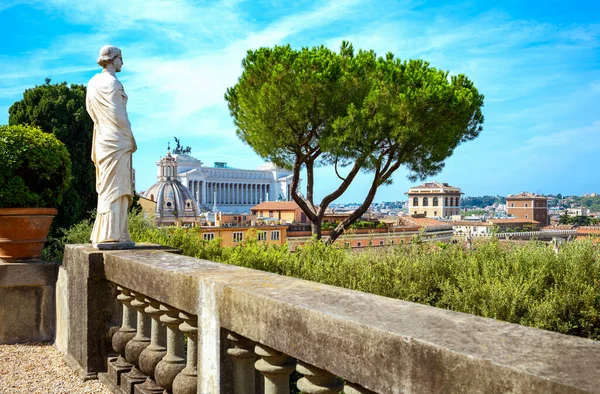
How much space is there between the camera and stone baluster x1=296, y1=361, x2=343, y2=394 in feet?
5.26

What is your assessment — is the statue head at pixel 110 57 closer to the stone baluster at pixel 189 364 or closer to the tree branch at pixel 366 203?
the stone baluster at pixel 189 364

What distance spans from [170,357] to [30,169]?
3.70m

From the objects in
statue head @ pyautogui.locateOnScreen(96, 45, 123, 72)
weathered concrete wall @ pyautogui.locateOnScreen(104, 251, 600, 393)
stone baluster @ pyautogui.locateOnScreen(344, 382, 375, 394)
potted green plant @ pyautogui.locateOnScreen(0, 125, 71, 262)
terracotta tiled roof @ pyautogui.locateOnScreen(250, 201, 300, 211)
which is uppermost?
statue head @ pyautogui.locateOnScreen(96, 45, 123, 72)

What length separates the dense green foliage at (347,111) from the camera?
17297 millimetres

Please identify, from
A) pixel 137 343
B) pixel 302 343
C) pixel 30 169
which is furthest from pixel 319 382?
pixel 30 169

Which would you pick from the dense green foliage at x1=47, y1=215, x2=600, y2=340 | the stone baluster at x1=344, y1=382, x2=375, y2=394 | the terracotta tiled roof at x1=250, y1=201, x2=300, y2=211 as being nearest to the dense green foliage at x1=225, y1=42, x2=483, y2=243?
the dense green foliage at x1=47, y1=215, x2=600, y2=340

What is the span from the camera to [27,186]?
535 centimetres

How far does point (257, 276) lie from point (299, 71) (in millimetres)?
15596

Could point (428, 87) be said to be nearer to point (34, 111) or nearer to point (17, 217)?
point (34, 111)

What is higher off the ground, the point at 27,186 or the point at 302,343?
the point at 27,186

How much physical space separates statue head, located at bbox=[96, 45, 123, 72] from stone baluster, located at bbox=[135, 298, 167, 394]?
2.00 meters

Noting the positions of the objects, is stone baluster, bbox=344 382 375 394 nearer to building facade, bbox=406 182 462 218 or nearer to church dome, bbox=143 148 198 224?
church dome, bbox=143 148 198 224

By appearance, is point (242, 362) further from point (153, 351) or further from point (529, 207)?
point (529, 207)

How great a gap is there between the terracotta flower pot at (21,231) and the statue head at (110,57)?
65.5 inches
